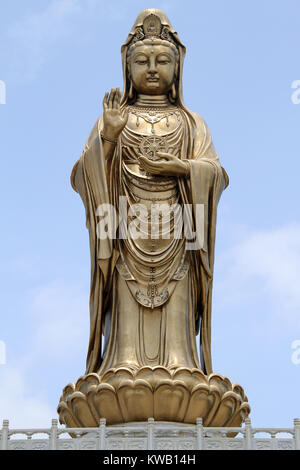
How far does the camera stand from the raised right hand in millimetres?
14141

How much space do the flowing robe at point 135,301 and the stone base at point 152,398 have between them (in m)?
0.36

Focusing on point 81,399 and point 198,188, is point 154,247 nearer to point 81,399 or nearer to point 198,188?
point 198,188

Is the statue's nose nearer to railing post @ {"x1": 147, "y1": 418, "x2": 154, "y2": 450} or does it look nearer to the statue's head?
the statue's head

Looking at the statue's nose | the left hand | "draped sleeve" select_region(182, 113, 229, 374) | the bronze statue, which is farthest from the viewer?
the statue's nose

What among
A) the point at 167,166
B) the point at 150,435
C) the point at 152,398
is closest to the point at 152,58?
the point at 167,166

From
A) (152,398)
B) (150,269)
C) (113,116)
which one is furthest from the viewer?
(113,116)

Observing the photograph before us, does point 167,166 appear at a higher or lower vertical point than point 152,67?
lower

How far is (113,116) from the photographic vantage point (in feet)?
46.4

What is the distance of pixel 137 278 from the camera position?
13.9 meters

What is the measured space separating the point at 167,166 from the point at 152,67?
151cm

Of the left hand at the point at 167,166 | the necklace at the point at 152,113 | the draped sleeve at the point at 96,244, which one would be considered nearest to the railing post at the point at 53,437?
the draped sleeve at the point at 96,244

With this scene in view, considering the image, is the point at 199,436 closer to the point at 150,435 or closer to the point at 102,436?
the point at 150,435

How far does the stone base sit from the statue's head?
149 inches

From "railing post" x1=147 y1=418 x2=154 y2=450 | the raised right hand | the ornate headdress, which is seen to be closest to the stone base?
"railing post" x1=147 y1=418 x2=154 y2=450
